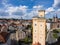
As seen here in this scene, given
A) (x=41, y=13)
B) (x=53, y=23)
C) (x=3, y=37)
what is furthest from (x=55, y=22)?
(x=3, y=37)

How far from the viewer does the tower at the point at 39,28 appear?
3.30 metres

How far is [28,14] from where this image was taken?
3453mm

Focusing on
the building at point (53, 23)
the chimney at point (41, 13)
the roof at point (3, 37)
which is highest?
the chimney at point (41, 13)

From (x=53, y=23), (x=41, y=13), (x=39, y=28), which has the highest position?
(x=41, y=13)

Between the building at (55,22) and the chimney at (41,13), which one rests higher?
the chimney at (41,13)

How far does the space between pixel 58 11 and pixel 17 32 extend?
1.02 m

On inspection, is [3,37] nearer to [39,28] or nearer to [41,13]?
[39,28]

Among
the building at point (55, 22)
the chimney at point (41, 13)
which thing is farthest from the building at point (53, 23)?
the chimney at point (41, 13)

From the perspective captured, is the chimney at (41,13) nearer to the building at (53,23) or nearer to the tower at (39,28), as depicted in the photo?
the tower at (39,28)

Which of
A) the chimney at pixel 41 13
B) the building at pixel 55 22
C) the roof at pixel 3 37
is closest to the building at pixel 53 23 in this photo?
the building at pixel 55 22

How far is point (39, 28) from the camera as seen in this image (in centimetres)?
333

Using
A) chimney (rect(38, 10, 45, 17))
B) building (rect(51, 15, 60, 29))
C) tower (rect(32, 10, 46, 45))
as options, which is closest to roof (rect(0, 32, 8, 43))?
tower (rect(32, 10, 46, 45))

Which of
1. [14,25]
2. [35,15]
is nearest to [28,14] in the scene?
[35,15]

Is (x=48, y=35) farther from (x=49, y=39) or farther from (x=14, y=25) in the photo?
(x=14, y=25)
